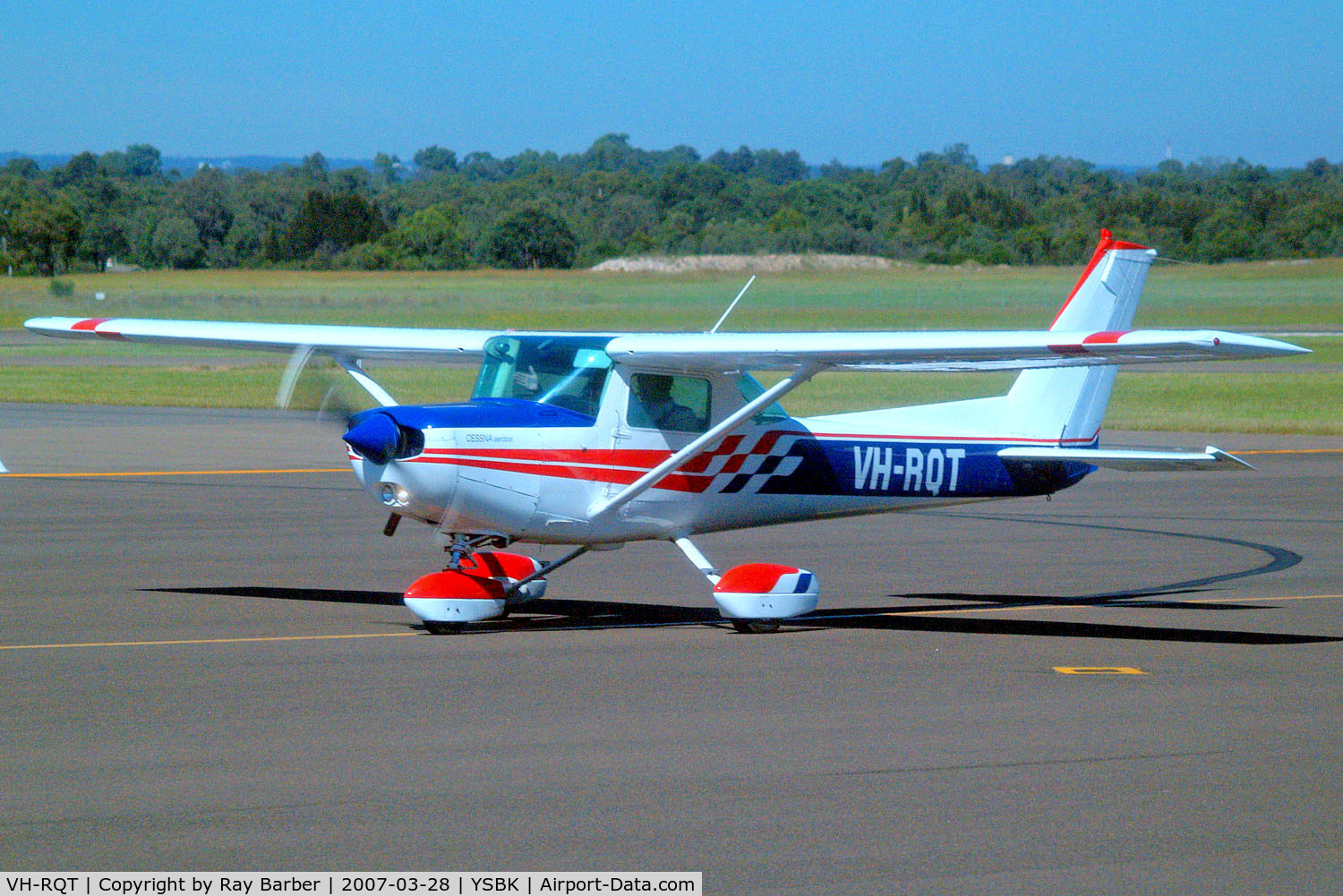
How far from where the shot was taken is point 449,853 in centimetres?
571

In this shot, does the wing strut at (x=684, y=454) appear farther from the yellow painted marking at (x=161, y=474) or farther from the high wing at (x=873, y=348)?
the yellow painted marking at (x=161, y=474)

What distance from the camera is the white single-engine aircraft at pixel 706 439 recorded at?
32.8 ft

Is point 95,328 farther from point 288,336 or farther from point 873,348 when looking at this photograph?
point 873,348

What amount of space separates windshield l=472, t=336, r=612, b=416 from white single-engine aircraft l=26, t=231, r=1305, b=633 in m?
0.01

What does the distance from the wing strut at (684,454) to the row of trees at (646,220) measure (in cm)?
6256

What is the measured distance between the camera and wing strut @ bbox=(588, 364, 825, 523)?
10773 millimetres

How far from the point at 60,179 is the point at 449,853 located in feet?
510

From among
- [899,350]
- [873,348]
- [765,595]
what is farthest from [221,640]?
[899,350]

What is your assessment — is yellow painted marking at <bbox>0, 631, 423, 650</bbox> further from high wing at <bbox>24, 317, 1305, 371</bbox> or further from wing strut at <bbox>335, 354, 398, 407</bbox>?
high wing at <bbox>24, 317, 1305, 371</bbox>

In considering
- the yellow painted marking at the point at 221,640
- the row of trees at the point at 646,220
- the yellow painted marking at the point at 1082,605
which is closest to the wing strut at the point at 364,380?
the yellow painted marking at the point at 221,640

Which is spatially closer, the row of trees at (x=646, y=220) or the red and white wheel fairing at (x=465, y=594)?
the red and white wheel fairing at (x=465, y=594)

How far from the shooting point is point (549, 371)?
10836mm

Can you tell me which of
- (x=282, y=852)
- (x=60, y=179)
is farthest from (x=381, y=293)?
(x=60, y=179)

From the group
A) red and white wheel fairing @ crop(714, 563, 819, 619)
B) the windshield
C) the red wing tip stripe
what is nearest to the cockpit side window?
the windshield
